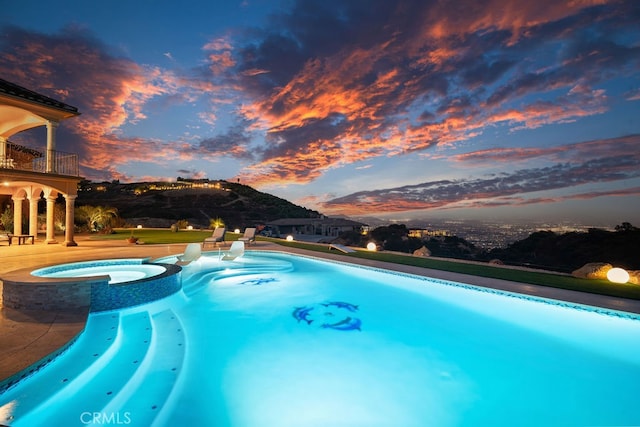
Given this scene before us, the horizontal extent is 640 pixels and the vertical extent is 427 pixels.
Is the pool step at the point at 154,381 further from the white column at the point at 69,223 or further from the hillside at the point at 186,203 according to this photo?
the hillside at the point at 186,203

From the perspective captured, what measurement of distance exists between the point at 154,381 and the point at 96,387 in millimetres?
550

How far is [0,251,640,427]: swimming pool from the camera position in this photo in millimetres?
3047

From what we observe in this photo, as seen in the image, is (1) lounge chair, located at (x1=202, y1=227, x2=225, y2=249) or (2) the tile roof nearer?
(2) the tile roof

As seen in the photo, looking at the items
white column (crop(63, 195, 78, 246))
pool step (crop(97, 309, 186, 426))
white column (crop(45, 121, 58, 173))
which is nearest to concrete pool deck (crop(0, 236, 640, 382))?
pool step (crop(97, 309, 186, 426))

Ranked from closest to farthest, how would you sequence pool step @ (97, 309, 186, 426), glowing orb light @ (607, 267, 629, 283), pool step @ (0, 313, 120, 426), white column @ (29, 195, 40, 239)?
pool step @ (0, 313, 120, 426)
pool step @ (97, 309, 186, 426)
glowing orb light @ (607, 267, 629, 283)
white column @ (29, 195, 40, 239)

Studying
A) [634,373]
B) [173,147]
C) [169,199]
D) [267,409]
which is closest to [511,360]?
[634,373]

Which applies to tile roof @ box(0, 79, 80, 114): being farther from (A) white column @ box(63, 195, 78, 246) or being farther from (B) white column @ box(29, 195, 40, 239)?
(B) white column @ box(29, 195, 40, 239)

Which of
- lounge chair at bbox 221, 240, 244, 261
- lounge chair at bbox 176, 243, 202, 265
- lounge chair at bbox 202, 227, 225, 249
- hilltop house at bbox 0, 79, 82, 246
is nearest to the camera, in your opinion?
lounge chair at bbox 176, 243, 202, 265

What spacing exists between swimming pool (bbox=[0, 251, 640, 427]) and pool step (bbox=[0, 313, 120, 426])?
0.01 meters

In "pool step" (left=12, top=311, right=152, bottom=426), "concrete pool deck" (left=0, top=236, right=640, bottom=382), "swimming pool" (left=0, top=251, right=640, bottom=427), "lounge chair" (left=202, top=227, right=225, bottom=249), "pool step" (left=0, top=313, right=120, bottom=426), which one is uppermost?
"lounge chair" (left=202, top=227, right=225, bottom=249)

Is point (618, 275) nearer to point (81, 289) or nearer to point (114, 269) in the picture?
point (81, 289)

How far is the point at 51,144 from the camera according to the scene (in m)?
12.0

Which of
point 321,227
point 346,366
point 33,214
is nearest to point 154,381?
point 346,366

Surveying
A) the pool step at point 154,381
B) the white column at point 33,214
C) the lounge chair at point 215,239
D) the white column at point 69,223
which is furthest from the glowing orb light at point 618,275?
the white column at point 33,214
